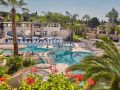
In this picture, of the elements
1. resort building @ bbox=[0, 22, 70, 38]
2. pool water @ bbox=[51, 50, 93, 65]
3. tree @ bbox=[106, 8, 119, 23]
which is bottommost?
pool water @ bbox=[51, 50, 93, 65]

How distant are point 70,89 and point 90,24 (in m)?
90.5

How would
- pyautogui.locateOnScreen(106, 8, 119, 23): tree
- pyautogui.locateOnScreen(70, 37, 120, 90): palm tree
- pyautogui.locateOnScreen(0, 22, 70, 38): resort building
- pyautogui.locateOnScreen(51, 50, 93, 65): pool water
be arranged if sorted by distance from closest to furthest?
pyautogui.locateOnScreen(70, 37, 120, 90): palm tree < pyautogui.locateOnScreen(51, 50, 93, 65): pool water < pyautogui.locateOnScreen(0, 22, 70, 38): resort building < pyautogui.locateOnScreen(106, 8, 119, 23): tree

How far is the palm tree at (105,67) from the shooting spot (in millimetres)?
10880

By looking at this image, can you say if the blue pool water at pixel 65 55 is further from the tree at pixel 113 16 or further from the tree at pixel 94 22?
the tree at pixel 113 16

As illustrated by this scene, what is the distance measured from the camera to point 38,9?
87625 mm

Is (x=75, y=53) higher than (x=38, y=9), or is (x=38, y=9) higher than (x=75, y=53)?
(x=38, y=9)

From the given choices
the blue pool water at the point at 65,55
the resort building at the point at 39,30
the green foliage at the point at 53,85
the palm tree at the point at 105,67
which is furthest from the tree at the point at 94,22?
the green foliage at the point at 53,85

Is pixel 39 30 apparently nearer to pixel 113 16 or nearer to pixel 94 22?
pixel 94 22

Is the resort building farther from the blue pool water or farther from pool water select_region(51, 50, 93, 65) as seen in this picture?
pool water select_region(51, 50, 93, 65)

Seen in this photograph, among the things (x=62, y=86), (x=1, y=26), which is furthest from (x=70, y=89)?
(x=1, y=26)

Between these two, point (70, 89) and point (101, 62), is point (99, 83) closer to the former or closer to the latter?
point (101, 62)

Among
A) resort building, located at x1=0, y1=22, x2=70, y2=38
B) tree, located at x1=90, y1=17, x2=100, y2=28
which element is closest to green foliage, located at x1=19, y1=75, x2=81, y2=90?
resort building, located at x1=0, y1=22, x2=70, y2=38

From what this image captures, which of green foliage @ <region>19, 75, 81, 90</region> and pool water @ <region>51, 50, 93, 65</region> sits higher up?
green foliage @ <region>19, 75, 81, 90</region>

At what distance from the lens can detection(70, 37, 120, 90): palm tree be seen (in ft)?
35.7
